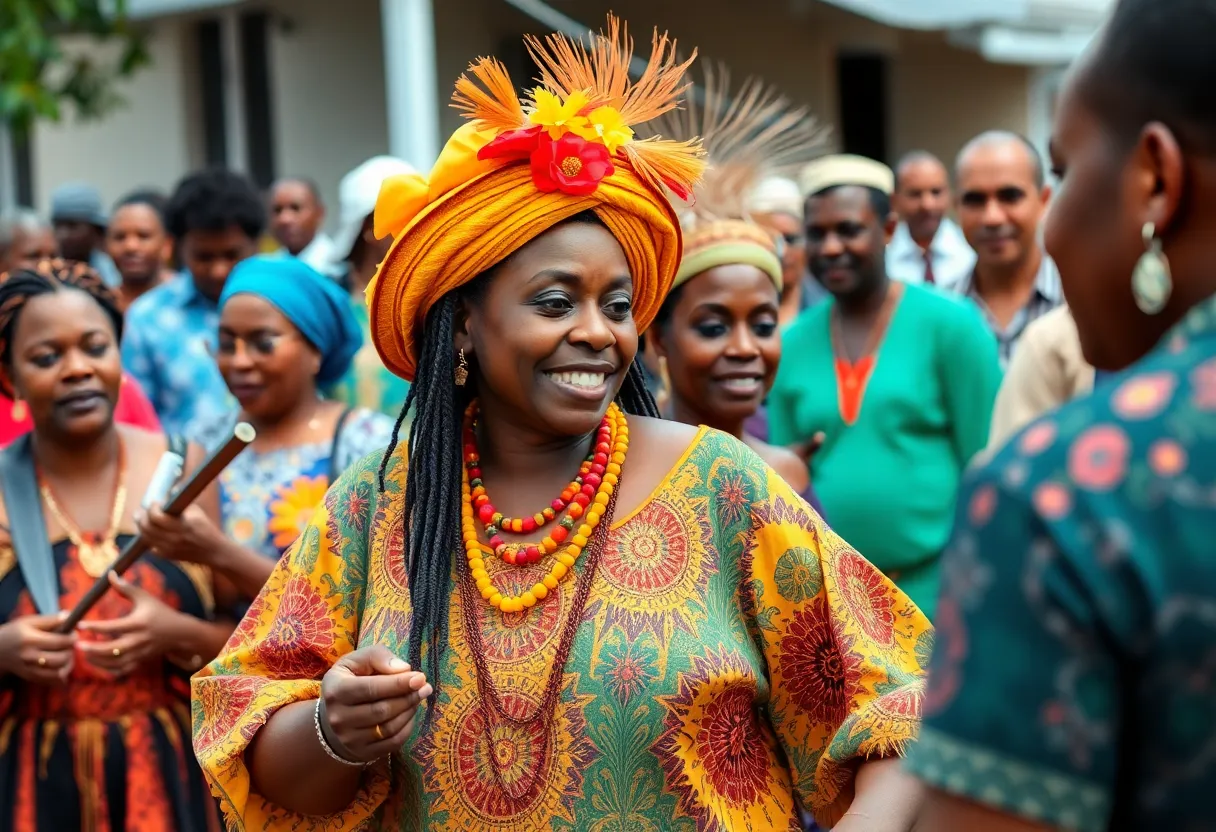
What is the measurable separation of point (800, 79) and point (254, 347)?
9.82 metres

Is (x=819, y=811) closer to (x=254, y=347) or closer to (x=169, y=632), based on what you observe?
(x=169, y=632)

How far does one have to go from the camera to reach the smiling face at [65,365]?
4422 mm

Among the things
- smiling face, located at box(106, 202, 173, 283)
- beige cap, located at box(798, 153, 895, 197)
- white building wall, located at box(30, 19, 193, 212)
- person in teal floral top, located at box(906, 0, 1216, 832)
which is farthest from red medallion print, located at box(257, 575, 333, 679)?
white building wall, located at box(30, 19, 193, 212)

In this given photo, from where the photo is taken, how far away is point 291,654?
2756 millimetres

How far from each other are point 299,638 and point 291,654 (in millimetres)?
35

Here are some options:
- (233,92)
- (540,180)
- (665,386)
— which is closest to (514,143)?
(540,180)

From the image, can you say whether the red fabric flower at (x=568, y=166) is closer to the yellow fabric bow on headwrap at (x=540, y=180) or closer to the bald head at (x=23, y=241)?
the yellow fabric bow on headwrap at (x=540, y=180)

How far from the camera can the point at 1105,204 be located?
143cm

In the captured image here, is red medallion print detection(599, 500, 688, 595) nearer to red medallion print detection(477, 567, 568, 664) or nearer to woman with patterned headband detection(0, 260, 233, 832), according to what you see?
red medallion print detection(477, 567, 568, 664)

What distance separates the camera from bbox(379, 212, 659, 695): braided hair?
104 inches

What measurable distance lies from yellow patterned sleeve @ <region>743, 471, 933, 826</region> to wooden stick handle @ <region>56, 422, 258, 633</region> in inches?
54.2

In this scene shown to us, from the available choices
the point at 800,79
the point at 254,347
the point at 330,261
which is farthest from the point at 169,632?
the point at 800,79

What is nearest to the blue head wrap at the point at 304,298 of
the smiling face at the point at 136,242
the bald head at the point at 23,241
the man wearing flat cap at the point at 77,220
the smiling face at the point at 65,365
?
the smiling face at the point at 65,365

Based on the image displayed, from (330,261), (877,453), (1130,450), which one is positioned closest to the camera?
(1130,450)
